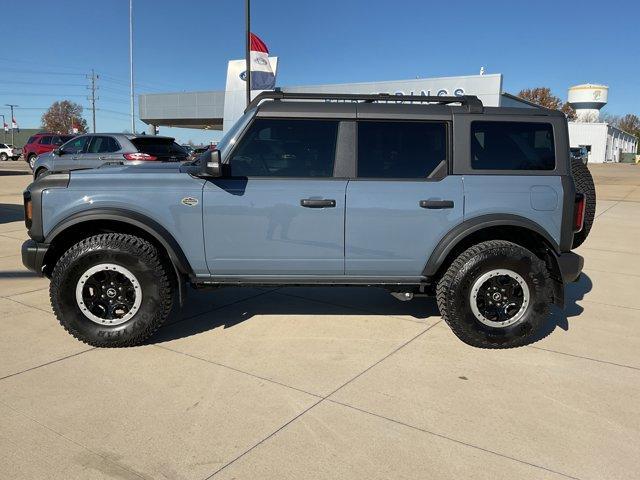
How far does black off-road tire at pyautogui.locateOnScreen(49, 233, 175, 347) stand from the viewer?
3.84 m

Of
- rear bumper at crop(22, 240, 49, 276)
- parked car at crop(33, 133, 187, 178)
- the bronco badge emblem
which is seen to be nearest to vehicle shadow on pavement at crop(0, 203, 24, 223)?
parked car at crop(33, 133, 187, 178)

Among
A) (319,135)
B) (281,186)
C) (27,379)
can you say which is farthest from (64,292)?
(319,135)

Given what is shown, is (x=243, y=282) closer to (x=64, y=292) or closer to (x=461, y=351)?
(x=64, y=292)

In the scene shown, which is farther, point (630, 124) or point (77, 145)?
point (630, 124)

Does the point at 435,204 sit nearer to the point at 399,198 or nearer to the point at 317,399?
the point at 399,198

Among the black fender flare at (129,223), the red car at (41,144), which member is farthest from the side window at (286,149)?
the red car at (41,144)

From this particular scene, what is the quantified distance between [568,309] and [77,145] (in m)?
12.0

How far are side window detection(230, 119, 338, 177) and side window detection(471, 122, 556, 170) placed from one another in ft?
3.75

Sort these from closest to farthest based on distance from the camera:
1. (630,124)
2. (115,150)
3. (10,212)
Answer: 1. (10,212)
2. (115,150)
3. (630,124)

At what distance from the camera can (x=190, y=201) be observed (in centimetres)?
386

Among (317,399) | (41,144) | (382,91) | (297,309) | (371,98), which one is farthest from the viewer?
(382,91)

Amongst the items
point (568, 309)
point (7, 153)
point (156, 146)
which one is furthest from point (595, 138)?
point (568, 309)

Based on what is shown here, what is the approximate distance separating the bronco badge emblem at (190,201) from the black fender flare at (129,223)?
0.26 m

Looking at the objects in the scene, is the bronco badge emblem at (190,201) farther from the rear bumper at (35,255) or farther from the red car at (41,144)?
the red car at (41,144)
